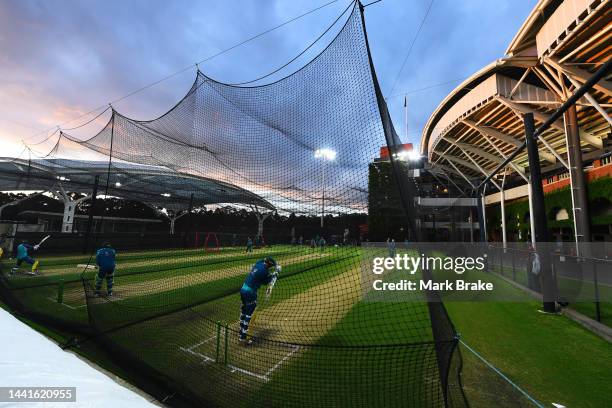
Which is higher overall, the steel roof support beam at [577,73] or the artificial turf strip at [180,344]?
the steel roof support beam at [577,73]

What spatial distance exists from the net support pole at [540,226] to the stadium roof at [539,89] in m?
9.88

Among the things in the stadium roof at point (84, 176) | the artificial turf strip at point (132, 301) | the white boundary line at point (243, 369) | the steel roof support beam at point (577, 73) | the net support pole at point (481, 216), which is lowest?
the white boundary line at point (243, 369)

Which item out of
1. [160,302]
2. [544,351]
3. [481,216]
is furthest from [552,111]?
[160,302]

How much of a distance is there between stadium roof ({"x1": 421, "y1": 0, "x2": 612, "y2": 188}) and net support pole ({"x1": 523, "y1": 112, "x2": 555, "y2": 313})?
389 inches

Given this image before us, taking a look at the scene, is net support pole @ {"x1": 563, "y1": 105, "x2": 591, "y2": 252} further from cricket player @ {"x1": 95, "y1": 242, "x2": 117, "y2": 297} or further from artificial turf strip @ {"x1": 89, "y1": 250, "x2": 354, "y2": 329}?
cricket player @ {"x1": 95, "y1": 242, "x2": 117, "y2": 297}

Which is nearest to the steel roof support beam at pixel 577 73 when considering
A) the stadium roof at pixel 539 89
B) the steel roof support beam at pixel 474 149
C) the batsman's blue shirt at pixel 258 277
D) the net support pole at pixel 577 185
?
the stadium roof at pixel 539 89

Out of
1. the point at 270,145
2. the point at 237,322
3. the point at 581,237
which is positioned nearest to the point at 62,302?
the point at 237,322

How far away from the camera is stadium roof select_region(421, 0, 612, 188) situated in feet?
44.6

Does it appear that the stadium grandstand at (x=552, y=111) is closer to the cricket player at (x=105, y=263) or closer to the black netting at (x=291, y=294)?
the black netting at (x=291, y=294)

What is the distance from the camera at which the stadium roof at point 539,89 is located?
13594 mm

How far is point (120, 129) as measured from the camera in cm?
1220

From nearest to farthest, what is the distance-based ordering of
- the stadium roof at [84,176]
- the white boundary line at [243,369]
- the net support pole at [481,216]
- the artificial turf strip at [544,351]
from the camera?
the artificial turf strip at [544,351] < the white boundary line at [243,369] < the net support pole at [481,216] < the stadium roof at [84,176]

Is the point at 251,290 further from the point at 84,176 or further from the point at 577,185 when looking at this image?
the point at 84,176

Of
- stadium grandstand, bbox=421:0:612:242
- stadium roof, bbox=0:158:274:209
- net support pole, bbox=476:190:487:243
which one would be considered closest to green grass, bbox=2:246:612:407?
net support pole, bbox=476:190:487:243
